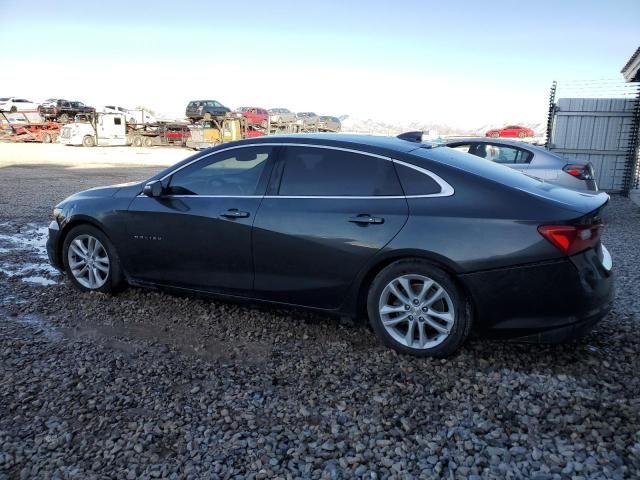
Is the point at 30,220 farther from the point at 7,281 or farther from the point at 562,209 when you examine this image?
the point at 562,209

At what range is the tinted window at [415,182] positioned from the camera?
146 inches

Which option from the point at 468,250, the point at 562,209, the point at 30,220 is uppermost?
the point at 562,209

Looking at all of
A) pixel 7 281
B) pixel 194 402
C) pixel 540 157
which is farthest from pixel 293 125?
pixel 194 402

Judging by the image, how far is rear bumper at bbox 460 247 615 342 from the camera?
335 centimetres

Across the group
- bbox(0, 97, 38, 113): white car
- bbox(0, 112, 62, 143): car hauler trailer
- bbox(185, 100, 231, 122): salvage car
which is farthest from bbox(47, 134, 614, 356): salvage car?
bbox(0, 97, 38, 113): white car

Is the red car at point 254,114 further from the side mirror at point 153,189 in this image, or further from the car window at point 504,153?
the side mirror at point 153,189

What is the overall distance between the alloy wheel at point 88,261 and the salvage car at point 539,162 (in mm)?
6194

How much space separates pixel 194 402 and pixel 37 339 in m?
1.66

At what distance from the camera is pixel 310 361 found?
373 cm

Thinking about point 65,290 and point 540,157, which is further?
point 540,157

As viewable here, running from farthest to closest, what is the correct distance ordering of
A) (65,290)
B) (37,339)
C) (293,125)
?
(293,125) → (65,290) → (37,339)

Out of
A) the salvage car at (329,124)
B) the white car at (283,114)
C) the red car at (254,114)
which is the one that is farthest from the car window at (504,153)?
the white car at (283,114)

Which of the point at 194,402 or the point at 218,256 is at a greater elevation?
the point at 218,256

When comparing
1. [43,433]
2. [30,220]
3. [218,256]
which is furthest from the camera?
[30,220]
